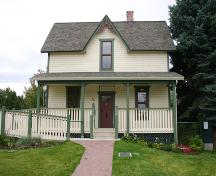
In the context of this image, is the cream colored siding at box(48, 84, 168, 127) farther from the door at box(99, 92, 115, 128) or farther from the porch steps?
the porch steps

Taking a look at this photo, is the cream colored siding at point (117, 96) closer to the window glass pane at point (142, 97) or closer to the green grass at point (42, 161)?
the window glass pane at point (142, 97)

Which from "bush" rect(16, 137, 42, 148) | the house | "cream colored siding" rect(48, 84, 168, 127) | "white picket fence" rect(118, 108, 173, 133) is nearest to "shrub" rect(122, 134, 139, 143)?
"white picket fence" rect(118, 108, 173, 133)

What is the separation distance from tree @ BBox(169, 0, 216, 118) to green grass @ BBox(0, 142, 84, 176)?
9432 mm

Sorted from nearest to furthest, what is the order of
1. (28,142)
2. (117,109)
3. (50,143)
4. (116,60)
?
(28,142) → (50,143) → (117,109) → (116,60)

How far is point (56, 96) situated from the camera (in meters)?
23.3

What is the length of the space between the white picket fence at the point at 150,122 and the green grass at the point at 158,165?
4.65m

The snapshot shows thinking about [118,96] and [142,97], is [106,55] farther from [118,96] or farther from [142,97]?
[142,97]

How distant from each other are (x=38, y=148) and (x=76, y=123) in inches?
206

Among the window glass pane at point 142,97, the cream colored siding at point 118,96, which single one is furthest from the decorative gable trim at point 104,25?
the window glass pane at point 142,97

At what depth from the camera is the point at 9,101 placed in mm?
43188

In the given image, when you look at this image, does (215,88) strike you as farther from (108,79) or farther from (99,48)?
(99,48)

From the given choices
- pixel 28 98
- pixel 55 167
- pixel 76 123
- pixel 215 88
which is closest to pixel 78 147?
pixel 55 167

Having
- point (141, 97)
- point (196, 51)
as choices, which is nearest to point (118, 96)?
point (141, 97)

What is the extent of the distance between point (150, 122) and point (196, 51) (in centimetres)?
576
